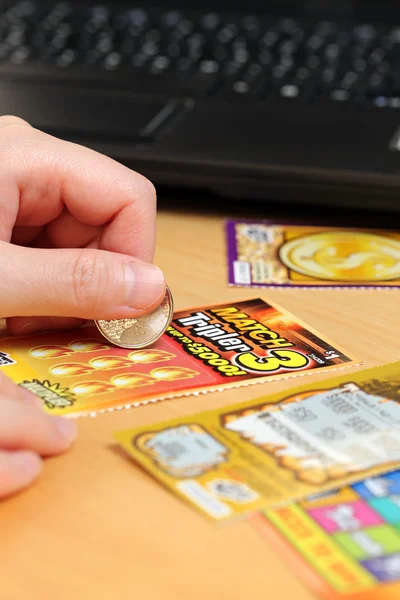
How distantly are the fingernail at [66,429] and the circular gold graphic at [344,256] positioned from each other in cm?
29

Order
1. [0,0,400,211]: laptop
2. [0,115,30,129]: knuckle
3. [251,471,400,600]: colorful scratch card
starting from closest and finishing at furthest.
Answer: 1. [251,471,400,600]: colorful scratch card
2. [0,115,30,129]: knuckle
3. [0,0,400,211]: laptop

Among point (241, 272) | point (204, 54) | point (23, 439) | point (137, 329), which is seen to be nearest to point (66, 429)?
point (23, 439)

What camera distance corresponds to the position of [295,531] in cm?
41

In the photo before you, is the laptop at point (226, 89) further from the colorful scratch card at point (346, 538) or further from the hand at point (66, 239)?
the colorful scratch card at point (346, 538)

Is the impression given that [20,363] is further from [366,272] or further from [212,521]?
[366,272]

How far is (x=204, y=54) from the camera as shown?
38.5 inches

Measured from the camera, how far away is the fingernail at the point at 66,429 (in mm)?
476

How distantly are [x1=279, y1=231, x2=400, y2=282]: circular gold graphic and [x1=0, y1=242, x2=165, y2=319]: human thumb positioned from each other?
0.19 metres

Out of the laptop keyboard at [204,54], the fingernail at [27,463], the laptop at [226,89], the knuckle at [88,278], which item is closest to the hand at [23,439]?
the fingernail at [27,463]

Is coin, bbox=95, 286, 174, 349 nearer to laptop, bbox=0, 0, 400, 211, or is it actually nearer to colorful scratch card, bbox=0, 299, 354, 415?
colorful scratch card, bbox=0, 299, 354, 415

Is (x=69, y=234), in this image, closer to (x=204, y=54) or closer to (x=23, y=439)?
(x=23, y=439)

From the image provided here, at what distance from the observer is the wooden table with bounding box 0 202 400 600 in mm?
380

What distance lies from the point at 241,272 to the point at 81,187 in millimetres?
164

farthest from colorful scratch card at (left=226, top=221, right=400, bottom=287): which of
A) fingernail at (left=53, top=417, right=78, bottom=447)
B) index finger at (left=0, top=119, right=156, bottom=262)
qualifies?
fingernail at (left=53, top=417, right=78, bottom=447)
